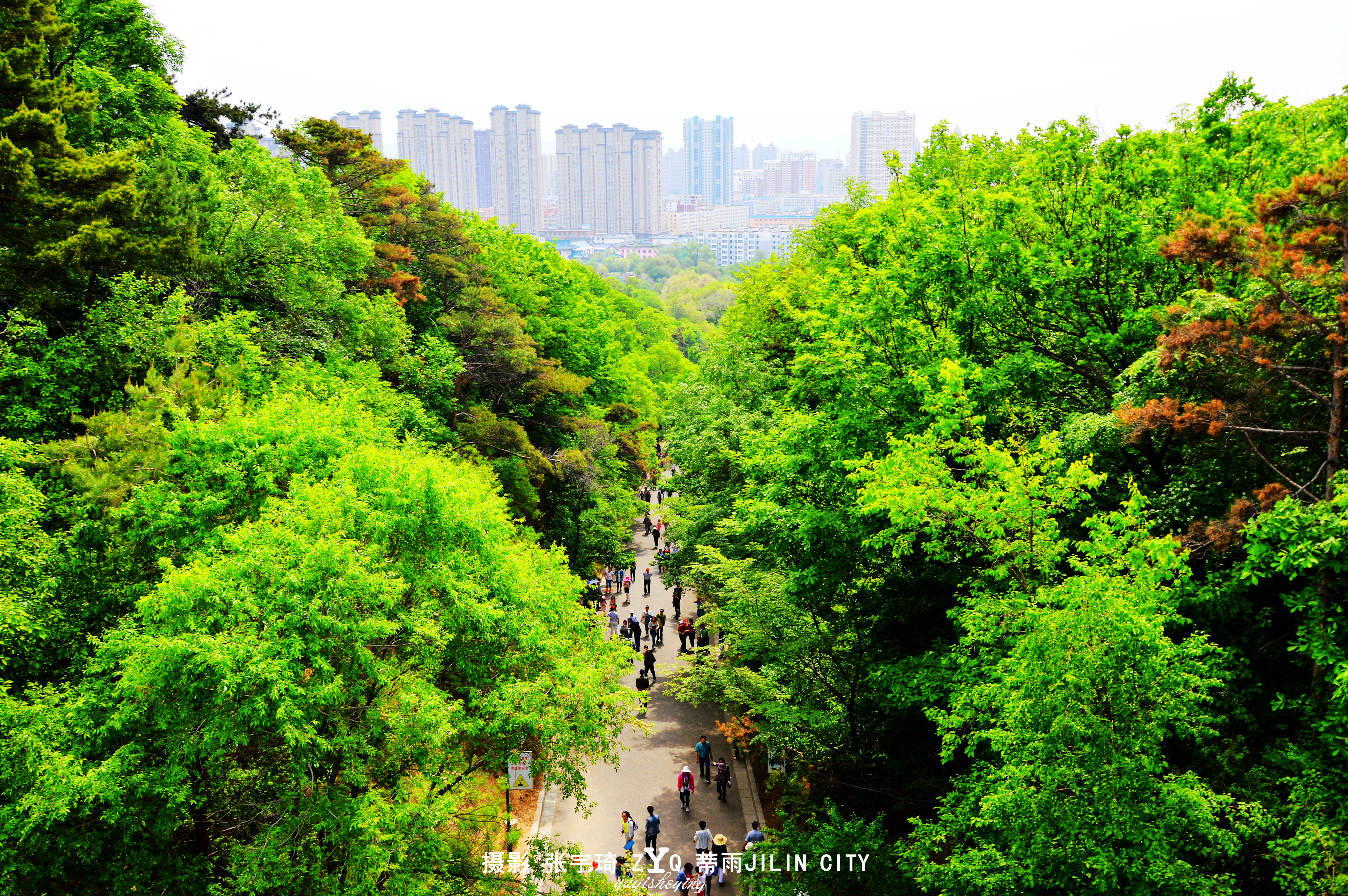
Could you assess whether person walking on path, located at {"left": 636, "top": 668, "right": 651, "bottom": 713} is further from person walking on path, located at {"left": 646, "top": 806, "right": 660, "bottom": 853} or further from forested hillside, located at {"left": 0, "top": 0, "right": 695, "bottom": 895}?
forested hillside, located at {"left": 0, "top": 0, "right": 695, "bottom": 895}

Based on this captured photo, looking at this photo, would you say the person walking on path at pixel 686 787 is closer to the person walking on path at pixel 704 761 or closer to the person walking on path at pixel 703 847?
the person walking on path at pixel 704 761

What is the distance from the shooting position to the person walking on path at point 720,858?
1446 centimetres

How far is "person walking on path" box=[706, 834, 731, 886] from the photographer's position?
569 inches

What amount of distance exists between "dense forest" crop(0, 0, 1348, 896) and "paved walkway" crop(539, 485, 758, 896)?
1.20 m

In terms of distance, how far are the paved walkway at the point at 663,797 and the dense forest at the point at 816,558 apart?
120 centimetres

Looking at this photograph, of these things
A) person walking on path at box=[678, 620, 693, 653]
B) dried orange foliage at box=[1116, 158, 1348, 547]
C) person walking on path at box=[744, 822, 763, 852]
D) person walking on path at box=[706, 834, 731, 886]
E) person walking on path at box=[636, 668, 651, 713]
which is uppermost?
dried orange foliage at box=[1116, 158, 1348, 547]

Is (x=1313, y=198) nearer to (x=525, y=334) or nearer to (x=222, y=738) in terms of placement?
(x=222, y=738)

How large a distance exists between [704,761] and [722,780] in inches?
39.3

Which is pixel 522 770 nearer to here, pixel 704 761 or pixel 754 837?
pixel 754 837

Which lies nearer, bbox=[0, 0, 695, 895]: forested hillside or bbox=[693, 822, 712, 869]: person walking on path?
bbox=[0, 0, 695, 895]: forested hillside

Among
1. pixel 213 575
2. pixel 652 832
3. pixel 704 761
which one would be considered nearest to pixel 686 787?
pixel 704 761

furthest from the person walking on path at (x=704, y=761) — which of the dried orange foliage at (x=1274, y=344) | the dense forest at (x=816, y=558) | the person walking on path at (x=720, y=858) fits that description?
the dried orange foliage at (x=1274, y=344)

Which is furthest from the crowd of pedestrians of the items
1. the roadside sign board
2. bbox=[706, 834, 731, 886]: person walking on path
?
the roadside sign board

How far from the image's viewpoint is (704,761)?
1806 centimetres
